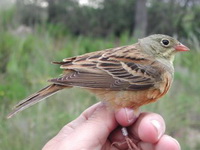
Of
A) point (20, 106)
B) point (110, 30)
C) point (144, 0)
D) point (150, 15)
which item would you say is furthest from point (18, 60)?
point (150, 15)

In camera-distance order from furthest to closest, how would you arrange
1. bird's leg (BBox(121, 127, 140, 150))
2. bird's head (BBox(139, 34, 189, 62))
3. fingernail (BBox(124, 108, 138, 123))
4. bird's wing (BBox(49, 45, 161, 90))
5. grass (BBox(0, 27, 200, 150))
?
grass (BBox(0, 27, 200, 150)), bird's head (BBox(139, 34, 189, 62)), bird's wing (BBox(49, 45, 161, 90)), bird's leg (BBox(121, 127, 140, 150)), fingernail (BBox(124, 108, 138, 123))

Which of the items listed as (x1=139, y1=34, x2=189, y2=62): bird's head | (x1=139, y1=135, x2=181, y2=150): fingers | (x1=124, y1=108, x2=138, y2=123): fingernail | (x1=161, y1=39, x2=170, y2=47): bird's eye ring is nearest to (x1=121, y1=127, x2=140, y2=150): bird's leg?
(x1=124, y1=108, x2=138, y2=123): fingernail

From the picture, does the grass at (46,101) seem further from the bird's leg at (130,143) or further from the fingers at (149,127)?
the fingers at (149,127)

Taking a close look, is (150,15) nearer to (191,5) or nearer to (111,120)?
(191,5)

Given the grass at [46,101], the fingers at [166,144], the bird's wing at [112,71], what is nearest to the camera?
the fingers at [166,144]

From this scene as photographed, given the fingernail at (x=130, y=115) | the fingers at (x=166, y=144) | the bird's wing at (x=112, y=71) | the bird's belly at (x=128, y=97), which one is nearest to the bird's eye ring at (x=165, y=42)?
the bird's wing at (x=112, y=71)

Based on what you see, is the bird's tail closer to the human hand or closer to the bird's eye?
the human hand

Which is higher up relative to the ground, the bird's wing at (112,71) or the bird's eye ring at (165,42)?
the bird's eye ring at (165,42)
